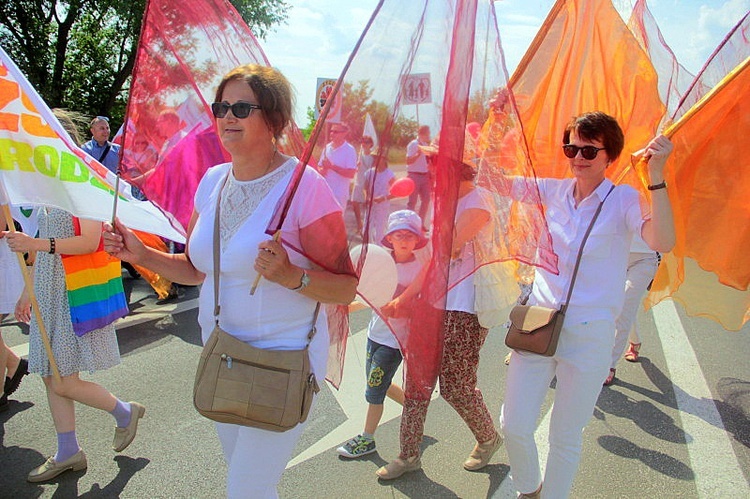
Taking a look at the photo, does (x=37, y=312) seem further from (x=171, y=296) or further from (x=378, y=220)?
(x=171, y=296)

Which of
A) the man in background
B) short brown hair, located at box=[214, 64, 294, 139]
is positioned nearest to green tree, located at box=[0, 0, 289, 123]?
the man in background

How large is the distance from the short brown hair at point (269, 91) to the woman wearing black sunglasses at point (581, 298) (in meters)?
1.38

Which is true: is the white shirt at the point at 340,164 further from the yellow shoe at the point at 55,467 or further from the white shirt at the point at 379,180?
the yellow shoe at the point at 55,467

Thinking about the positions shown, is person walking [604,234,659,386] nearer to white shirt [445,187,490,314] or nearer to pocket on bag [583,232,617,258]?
pocket on bag [583,232,617,258]

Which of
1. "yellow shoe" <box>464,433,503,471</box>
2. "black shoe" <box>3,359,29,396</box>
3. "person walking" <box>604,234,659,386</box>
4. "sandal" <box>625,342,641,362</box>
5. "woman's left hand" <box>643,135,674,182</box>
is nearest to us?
"woman's left hand" <box>643,135,674,182</box>

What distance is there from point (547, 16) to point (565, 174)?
898mm

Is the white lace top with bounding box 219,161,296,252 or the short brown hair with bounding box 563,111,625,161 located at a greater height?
the short brown hair with bounding box 563,111,625,161

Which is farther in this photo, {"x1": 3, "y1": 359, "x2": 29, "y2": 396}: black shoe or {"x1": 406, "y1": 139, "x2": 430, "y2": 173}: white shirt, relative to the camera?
{"x1": 3, "y1": 359, "x2": 29, "y2": 396}: black shoe

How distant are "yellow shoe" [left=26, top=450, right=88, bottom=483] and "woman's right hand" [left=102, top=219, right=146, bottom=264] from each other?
1.57 m

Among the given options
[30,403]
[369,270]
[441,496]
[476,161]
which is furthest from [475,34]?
[30,403]

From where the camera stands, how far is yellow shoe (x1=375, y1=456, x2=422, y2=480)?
11.4 feet

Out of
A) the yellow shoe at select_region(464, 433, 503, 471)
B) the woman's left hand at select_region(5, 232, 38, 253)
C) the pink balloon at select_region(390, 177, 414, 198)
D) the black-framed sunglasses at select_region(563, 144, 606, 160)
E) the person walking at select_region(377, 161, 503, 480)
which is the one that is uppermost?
the black-framed sunglasses at select_region(563, 144, 606, 160)

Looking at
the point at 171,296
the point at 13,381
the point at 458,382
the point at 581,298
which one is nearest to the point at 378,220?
the point at 581,298

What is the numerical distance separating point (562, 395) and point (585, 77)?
1785mm
